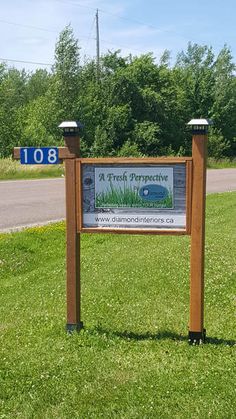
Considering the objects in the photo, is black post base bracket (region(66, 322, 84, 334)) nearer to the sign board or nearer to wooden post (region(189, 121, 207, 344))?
the sign board

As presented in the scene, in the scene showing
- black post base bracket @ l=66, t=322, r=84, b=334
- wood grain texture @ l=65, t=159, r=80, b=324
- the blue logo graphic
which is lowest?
black post base bracket @ l=66, t=322, r=84, b=334

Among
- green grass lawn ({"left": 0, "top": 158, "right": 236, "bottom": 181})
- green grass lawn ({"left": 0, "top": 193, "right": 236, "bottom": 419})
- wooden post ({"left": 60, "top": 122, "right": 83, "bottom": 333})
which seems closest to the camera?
green grass lawn ({"left": 0, "top": 193, "right": 236, "bottom": 419})

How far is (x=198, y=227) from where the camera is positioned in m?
5.22

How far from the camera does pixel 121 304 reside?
6.54 m

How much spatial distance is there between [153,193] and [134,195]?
18cm

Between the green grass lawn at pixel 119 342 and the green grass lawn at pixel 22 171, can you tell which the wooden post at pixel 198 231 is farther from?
the green grass lawn at pixel 22 171

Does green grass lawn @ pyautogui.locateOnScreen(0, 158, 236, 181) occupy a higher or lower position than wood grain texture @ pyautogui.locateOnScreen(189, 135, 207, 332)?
lower

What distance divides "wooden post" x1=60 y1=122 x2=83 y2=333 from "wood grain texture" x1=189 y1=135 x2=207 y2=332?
1120 millimetres

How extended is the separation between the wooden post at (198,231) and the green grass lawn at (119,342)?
19 centimetres

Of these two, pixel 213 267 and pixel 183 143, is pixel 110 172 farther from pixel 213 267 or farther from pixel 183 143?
pixel 183 143

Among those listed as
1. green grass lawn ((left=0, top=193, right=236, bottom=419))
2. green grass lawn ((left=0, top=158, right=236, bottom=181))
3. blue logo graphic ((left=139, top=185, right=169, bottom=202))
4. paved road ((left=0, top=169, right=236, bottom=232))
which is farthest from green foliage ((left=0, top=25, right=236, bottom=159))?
blue logo graphic ((left=139, top=185, right=169, bottom=202))

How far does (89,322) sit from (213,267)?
9.35 feet

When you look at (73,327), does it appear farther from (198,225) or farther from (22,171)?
(22,171)

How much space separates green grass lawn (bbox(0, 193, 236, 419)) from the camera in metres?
4.05
